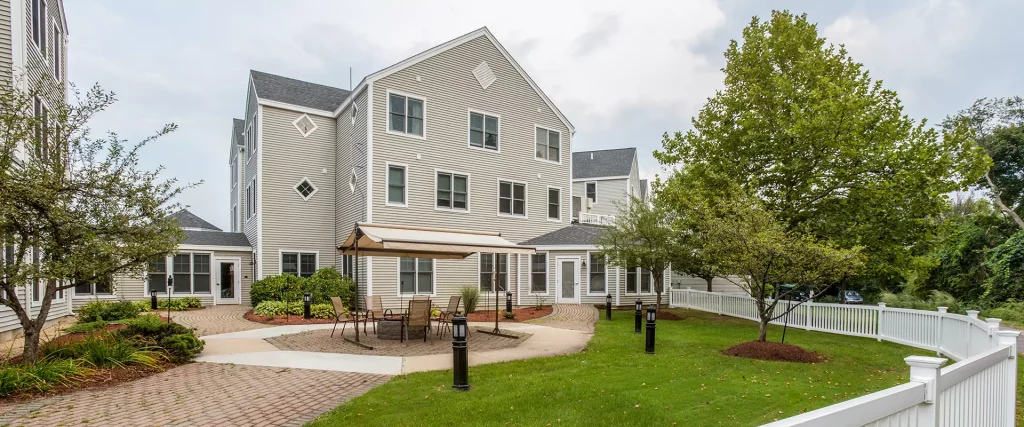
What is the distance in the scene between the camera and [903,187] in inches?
582

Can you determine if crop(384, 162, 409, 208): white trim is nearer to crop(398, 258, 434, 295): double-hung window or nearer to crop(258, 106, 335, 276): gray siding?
crop(398, 258, 434, 295): double-hung window

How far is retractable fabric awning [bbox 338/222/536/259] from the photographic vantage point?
11016mm

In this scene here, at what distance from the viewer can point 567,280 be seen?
22250mm

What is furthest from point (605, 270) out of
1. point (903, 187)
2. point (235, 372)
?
point (235, 372)

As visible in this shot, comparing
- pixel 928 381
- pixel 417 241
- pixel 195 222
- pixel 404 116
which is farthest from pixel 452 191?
pixel 928 381

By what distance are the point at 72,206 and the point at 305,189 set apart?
13488 mm

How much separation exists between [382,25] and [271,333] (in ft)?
32.4

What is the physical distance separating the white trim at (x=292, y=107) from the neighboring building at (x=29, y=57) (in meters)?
5.96

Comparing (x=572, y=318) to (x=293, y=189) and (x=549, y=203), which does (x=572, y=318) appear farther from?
(x=293, y=189)

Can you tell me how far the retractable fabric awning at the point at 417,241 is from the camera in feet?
36.1

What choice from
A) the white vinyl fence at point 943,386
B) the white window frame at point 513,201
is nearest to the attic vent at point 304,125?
the white window frame at point 513,201

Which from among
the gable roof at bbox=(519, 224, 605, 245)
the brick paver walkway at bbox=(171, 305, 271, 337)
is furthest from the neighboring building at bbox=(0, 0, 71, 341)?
the gable roof at bbox=(519, 224, 605, 245)

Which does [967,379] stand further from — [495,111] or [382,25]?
[495,111]

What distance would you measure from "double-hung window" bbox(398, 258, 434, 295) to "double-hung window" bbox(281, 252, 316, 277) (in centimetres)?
423
